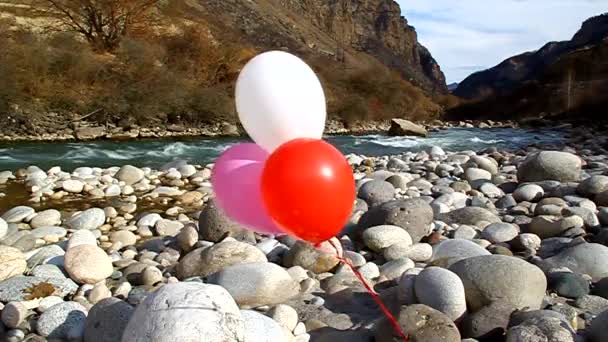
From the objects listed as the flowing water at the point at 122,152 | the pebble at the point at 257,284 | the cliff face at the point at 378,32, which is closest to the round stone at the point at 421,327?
the pebble at the point at 257,284

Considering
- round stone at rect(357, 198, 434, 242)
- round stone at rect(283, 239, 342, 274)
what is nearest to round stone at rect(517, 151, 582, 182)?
round stone at rect(357, 198, 434, 242)

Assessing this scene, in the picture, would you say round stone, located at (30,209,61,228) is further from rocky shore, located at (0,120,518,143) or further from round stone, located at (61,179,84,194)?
rocky shore, located at (0,120,518,143)

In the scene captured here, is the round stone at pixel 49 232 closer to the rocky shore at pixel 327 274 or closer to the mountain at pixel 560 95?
the rocky shore at pixel 327 274

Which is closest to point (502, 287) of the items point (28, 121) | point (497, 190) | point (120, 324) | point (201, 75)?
point (120, 324)

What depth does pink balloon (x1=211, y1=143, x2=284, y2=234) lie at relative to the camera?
9.60ft

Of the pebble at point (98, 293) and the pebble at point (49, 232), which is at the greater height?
the pebble at point (98, 293)

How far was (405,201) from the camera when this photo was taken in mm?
6188

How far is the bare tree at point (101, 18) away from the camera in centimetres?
3247

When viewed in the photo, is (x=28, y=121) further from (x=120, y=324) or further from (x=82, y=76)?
(x=120, y=324)

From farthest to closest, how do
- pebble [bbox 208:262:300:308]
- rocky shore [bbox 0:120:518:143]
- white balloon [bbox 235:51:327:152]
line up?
rocky shore [bbox 0:120:518:143], pebble [bbox 208:262:300:308], white balloon [bbox 235:51:327:152]

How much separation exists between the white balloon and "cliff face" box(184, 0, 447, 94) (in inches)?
1809

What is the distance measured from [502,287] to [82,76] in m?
24.5

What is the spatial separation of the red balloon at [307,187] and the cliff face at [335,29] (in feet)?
151

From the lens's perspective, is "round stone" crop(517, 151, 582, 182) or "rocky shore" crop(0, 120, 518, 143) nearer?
"round stone" crop(517, 151, 582, 182)
